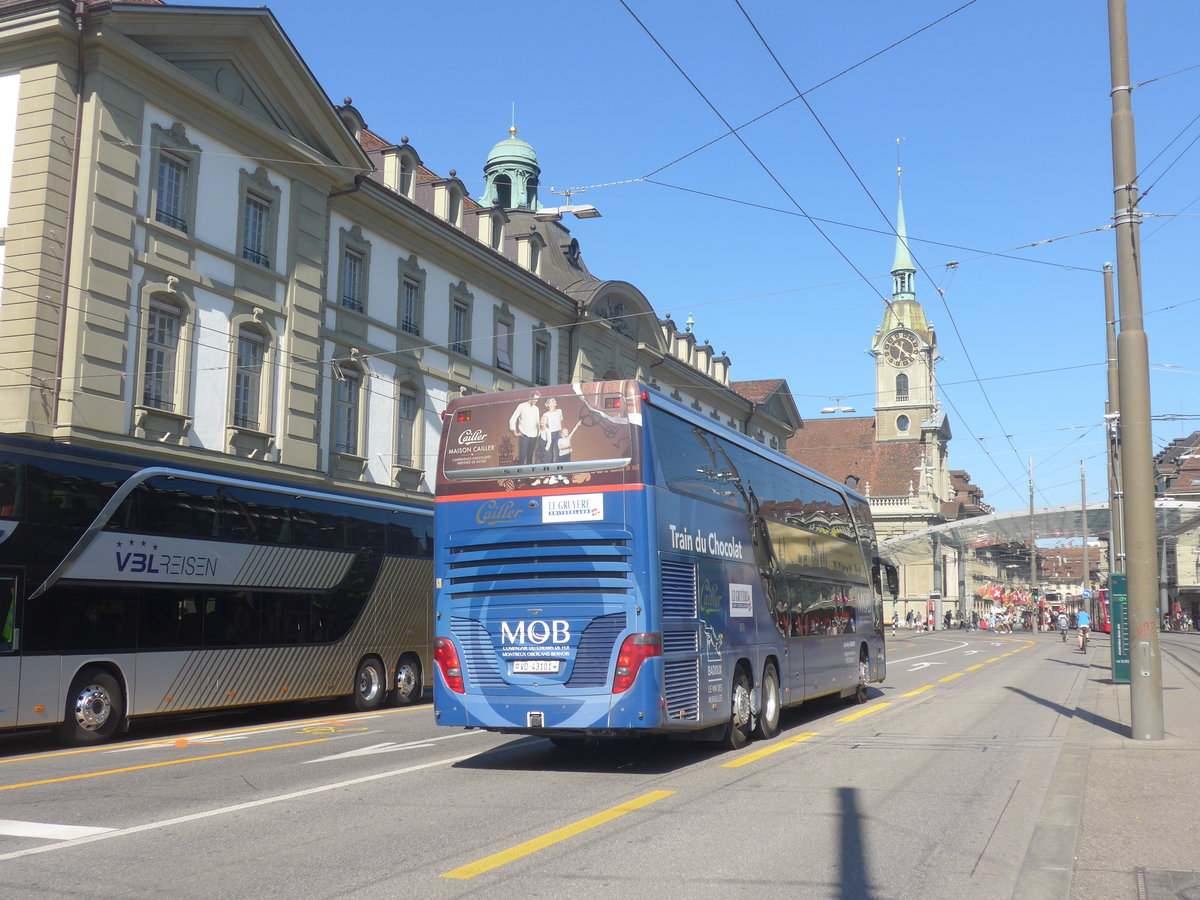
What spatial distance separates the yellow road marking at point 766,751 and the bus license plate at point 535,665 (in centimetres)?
205

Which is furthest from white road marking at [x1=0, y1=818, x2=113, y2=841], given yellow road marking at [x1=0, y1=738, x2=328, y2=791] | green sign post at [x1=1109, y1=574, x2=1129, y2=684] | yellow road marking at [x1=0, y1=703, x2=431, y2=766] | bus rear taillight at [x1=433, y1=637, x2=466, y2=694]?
green sign post at [x1=1109, y1=574, x2=1129, y2=684]

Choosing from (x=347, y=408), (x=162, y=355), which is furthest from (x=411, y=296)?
(x=162, y=355)

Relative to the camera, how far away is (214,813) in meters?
9.16

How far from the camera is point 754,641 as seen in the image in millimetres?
14445

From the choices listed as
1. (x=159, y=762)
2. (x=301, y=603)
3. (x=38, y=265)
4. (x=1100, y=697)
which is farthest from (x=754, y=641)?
(x=38, y=265)

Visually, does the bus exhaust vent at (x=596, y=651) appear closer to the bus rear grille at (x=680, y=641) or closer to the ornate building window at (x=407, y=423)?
the bus rear grille at (x=680, y=641)

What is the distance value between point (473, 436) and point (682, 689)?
3.28 metres

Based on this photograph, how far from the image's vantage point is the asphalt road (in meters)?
6.83

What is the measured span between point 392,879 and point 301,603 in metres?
12.8

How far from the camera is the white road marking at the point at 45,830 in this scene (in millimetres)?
8164

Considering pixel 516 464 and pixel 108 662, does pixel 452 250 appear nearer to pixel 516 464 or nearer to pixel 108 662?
pixel 108 662

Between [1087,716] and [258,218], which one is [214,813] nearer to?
[1087,716]

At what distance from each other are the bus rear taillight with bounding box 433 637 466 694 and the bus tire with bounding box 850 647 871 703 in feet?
34.4

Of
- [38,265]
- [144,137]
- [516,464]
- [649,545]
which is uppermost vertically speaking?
[144,137]
